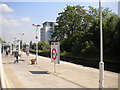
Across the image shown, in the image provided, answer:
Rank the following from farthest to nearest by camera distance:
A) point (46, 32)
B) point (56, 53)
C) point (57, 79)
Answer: point (46, 32) → point (56, 53) → point (57, 79)

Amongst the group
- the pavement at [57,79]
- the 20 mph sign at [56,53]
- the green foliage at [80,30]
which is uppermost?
the green foliage at [80,30]

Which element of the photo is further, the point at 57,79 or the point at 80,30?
the point at 80,30

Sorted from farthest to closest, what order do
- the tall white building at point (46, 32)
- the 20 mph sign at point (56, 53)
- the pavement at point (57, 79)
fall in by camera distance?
the tall white building at point (46, 32) < the 20 mph sign at point (56, 53) < the pavement at point (57, 79)

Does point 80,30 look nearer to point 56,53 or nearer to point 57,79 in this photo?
point 56,53

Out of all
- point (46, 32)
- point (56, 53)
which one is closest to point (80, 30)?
point (56, 53)

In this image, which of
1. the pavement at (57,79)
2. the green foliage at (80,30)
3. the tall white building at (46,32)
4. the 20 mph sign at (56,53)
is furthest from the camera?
the tall white building at (46,32)

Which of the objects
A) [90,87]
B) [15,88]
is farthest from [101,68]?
[15,88]

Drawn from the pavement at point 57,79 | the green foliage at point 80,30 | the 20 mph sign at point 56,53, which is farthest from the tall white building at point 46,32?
the pavement at point 57,79

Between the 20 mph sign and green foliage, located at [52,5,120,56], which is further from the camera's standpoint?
green foliage, located at [52,5,120,56]

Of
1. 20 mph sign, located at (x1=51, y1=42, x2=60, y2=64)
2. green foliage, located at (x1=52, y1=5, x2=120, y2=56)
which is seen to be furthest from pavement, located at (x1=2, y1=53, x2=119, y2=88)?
green foliage, located at (x1=52, y1=5, x2=120, y2=56)

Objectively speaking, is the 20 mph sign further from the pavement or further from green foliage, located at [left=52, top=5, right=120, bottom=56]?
green foliage, located at [left=52, top=5, right=120, bottom=56]

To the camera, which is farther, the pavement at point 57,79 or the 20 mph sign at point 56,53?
the 20 mph sign at point 56,53

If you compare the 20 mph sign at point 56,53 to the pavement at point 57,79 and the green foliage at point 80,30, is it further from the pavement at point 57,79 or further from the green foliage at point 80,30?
the green foliage at point 80,30

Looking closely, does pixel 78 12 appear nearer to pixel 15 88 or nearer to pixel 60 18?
pixel 60 18
